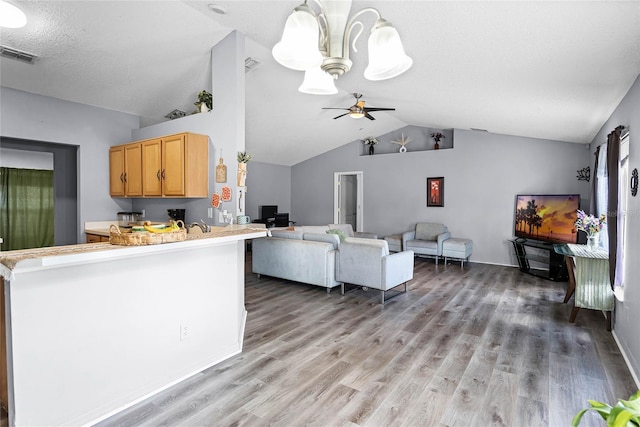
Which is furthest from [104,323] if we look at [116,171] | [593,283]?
[593,283]

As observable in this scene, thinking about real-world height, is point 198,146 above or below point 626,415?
above

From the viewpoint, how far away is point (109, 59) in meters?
3.58

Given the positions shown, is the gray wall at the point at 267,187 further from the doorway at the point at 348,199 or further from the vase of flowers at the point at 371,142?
the vase of flowers at the point at 371,142

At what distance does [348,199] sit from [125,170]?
6441mm

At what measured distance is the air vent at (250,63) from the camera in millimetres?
4250

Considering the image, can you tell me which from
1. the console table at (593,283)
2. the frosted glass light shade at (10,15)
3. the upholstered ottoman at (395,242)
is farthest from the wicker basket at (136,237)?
the upholstered ottoman at (395,242)

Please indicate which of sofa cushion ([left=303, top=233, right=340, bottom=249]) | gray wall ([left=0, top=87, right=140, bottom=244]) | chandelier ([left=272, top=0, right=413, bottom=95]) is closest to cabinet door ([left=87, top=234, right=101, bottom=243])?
gray wall ([left=0, top=87, right=140, bottom=244])

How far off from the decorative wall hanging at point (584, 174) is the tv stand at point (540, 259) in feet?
4.39

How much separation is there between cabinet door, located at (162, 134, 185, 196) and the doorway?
5806mm

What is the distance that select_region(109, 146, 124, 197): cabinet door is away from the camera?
4.68m

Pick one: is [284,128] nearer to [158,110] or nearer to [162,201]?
[158,110]

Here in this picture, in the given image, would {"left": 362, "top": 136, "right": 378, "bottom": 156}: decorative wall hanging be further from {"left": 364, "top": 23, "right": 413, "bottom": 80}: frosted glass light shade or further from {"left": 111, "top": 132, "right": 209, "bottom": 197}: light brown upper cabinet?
{"left": 364, "top": 23, "right": 413, "bottom": 80}: frosted glass light shade

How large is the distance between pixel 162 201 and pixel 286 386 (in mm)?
3396

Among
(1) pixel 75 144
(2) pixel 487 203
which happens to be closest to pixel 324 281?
(1) pixel 75 144
